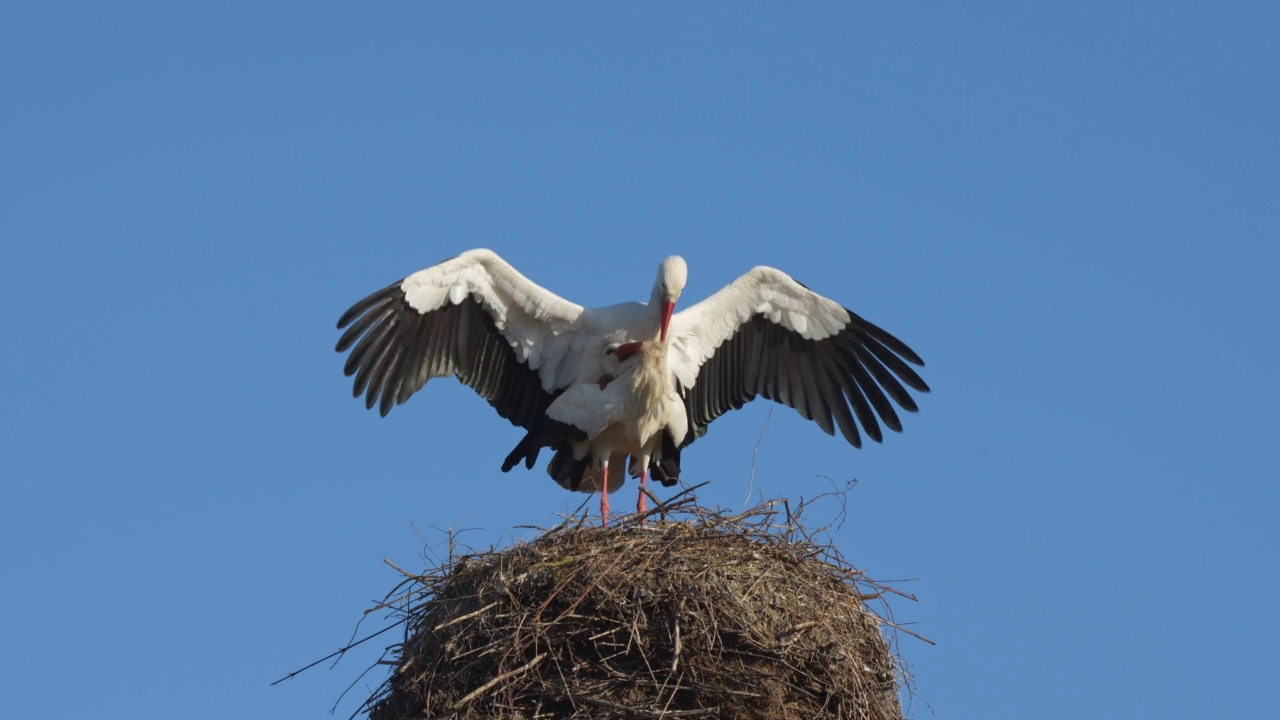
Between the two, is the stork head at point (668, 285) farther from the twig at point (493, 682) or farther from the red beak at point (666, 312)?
the twig at point (493, 682)

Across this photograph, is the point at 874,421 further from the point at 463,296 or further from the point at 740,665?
the point at 740,665

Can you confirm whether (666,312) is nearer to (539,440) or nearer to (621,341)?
(621,341)

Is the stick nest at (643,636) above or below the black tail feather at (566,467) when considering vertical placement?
below

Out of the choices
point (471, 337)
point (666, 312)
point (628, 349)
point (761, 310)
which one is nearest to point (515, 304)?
point (471, 337)

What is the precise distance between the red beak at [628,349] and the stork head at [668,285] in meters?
0.17

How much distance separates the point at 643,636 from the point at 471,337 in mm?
3500

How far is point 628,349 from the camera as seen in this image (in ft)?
31.8

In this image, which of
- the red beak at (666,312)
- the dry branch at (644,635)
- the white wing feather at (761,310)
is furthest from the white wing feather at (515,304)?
the dry branch at (644,635)

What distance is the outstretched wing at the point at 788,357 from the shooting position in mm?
10266

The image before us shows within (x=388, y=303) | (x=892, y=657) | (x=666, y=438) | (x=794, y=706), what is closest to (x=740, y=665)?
(x=794, y=706)

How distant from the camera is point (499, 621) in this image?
7.37 metres

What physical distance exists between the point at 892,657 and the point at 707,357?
3030 millimetres

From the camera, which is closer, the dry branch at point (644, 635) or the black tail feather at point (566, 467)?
the dry branch at point (644, 635)

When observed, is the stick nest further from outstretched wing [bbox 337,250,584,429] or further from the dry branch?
outstretched wing [bbox 337,250,584,429]
